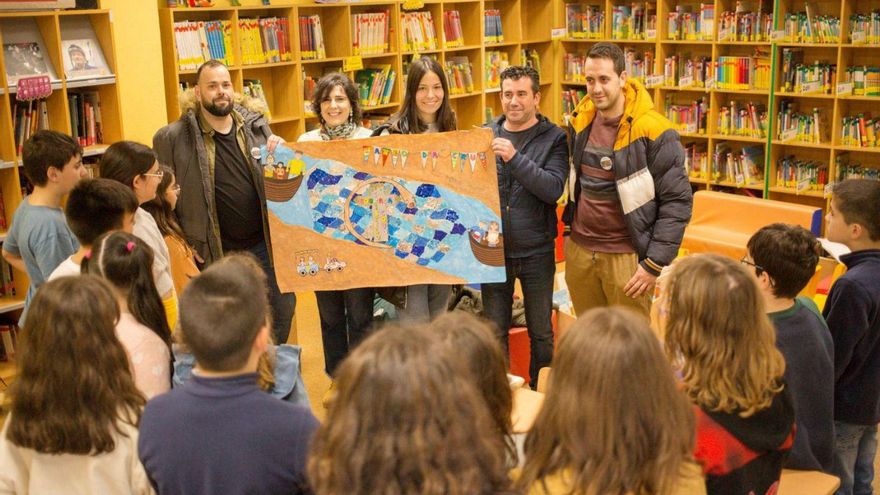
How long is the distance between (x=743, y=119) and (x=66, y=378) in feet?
20.7

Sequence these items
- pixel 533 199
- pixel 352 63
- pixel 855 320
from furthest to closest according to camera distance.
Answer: pixel 352 63, pixel 533 199, pixel 855 320

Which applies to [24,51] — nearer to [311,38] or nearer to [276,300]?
[276,300]

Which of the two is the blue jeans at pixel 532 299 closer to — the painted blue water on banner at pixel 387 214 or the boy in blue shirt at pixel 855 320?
the painted blue water on banner at pixel 387 214

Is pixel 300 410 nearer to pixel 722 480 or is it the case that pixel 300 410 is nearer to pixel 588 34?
pixel 722 480

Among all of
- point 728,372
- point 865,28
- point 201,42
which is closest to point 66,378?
point 728,372

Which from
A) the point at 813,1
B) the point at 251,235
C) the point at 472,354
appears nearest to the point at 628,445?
the point at 472,354

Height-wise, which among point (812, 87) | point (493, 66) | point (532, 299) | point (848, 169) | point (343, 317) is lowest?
point (343, 317)

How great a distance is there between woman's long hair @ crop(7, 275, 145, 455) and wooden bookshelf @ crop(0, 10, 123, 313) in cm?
297

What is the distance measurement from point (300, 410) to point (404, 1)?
17.7ft

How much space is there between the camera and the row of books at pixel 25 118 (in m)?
4.69

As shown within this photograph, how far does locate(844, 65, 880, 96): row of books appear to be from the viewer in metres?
6.43

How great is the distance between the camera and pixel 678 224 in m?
3.55

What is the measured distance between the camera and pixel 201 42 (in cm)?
574

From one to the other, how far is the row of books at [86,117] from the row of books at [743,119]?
4800 millimetres
